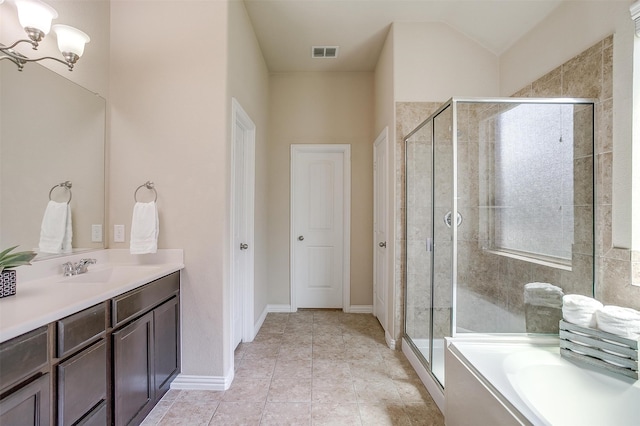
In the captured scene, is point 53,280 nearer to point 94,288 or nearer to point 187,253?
point 94,288

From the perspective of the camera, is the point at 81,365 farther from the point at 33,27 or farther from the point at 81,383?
the point at 33,27

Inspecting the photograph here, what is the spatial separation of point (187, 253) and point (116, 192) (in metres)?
0.69

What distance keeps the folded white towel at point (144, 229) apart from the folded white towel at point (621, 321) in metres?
2.66

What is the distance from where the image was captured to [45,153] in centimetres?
165

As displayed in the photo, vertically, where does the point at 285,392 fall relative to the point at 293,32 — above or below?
below

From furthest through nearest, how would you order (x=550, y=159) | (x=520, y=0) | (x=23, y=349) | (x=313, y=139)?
(x=313, y=139)
(x=520, y=0)
(x=550, y=159)
(x=23, y=349)

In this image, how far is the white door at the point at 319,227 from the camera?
372 centimetres

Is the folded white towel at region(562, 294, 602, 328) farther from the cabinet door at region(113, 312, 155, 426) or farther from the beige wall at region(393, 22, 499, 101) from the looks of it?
the cabinet door at region(113, 312, 155, 426)

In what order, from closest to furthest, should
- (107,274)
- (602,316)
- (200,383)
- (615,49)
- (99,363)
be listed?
(99,363), (602,316), (615,49), (107,274), (200,383)

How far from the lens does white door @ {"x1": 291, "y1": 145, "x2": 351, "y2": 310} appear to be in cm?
372

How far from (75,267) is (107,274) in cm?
17

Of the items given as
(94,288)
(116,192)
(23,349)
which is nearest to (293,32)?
(116,192)

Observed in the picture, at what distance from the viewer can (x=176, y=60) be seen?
2.07 m

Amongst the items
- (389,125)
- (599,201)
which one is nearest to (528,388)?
(599,201)
